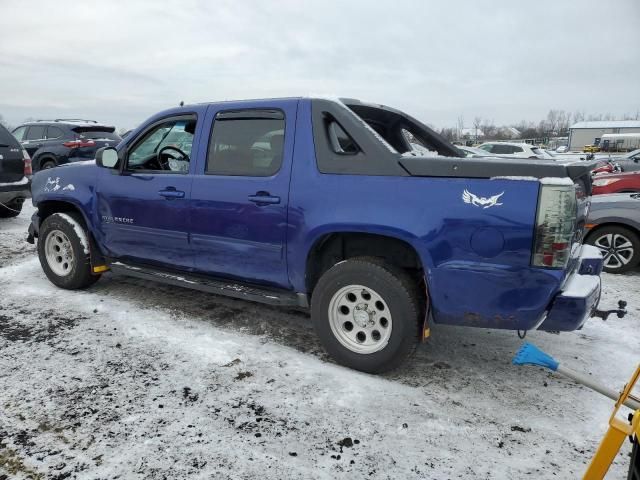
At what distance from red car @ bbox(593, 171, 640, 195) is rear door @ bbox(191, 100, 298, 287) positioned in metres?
6.59

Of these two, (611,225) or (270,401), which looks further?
(611,225)

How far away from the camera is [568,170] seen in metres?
2.48

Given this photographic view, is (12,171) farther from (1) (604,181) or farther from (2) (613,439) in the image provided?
(1) (604,181)

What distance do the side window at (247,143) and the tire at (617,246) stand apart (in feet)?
15.0

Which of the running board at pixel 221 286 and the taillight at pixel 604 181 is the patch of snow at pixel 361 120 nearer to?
the running board at pixel 221 286

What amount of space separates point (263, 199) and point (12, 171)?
6.24 m

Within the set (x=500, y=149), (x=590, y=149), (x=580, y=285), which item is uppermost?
(x=590, y=149)

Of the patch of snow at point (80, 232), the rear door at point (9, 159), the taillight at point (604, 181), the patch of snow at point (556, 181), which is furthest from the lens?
the taillight at point (604, 181)

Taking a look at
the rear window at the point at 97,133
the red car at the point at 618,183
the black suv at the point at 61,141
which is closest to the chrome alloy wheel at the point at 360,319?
the red car at the point at 618,183

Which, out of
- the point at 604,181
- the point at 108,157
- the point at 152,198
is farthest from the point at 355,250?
the point at 604,181

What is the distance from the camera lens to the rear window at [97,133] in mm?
11423

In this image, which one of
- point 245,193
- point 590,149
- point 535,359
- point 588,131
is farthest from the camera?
point 588,131

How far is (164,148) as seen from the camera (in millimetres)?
4332

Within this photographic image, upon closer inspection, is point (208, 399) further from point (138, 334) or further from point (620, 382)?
point (620, 382)
